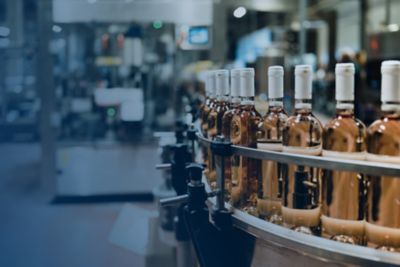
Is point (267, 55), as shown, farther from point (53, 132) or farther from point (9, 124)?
point (9, 124)

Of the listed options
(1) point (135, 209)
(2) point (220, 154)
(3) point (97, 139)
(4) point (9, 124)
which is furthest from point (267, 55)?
(2) point (220, 154)

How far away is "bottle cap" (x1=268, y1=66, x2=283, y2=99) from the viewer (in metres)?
1.15

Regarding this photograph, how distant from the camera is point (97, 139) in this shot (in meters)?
6.75

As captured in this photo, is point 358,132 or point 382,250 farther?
point 358,132

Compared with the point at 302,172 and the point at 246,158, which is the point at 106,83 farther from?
the point at 302,172

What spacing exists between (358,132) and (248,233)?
301 mm

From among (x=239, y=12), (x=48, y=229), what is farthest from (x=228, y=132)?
(x=239, y=12)

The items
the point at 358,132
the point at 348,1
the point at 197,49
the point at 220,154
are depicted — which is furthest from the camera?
the point at 348,1

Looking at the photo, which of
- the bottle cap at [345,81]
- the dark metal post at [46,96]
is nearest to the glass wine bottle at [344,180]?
the bottle cap at [345,81]

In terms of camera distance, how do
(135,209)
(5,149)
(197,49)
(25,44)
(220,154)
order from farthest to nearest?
(5,149) → (25,44) → (197,49) → (135,209) → (220,154)

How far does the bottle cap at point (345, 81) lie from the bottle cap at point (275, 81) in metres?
0.16

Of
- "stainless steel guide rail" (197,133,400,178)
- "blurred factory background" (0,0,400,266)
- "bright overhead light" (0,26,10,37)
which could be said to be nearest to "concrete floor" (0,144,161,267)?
"blurred factory background" (0,0,400,266)

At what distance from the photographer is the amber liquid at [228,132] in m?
1.23

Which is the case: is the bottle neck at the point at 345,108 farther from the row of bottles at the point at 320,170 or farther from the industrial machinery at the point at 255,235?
the industrial machinery at the point at 255,235
